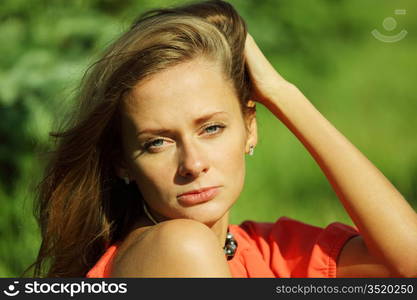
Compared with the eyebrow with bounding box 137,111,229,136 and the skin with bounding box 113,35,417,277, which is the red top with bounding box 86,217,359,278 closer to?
the skin with bounding box 113,35,417,277

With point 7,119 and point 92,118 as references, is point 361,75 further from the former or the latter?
point 92,118

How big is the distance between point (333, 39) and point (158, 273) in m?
3.51

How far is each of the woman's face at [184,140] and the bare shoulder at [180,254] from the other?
18 cm

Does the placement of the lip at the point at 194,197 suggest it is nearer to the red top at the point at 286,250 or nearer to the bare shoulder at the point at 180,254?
the bare shoulder at the point at 180,254

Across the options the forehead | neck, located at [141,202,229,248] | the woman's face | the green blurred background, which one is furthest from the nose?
the green blurred background

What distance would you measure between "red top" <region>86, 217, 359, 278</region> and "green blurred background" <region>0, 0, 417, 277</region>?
35.9 inches

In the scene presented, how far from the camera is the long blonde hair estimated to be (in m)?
2.45

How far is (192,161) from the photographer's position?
7.21 feet

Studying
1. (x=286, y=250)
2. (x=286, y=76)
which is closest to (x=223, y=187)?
(x=286, y=250)

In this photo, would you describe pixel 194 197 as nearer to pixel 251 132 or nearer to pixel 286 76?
pixel 251 132

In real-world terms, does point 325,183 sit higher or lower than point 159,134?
higher

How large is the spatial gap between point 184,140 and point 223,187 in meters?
0.21

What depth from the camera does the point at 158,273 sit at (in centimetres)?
204

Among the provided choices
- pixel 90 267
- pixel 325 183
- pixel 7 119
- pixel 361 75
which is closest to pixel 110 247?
pixel 90 267
